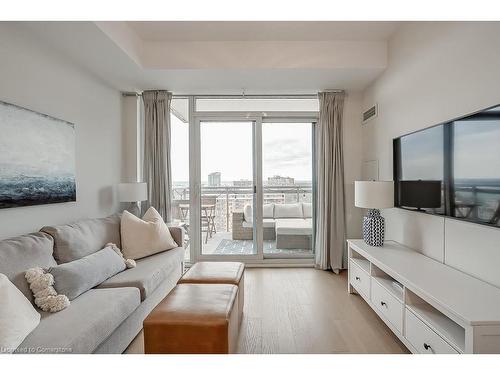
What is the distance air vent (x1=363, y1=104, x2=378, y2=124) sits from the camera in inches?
144

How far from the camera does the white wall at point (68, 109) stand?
2273 mm

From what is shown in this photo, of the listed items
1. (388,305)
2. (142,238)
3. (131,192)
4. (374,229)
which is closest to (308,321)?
(388,305)

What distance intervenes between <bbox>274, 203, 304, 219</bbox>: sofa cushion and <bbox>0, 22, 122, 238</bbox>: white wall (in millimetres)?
2229

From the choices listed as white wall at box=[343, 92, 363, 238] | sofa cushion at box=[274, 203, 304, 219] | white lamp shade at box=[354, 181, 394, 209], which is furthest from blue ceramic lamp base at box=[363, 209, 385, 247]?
sofa cushion at box=[274, 203, 304, 219]

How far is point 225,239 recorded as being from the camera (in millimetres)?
4445

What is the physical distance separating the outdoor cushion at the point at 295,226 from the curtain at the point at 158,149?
1.60 m

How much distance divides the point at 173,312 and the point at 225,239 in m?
2.63

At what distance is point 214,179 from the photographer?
14.3 feet

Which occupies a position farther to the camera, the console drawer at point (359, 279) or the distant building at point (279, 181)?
the distant building at point (279, 181)

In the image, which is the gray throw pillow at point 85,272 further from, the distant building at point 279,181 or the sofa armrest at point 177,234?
the distant building at point 279,181

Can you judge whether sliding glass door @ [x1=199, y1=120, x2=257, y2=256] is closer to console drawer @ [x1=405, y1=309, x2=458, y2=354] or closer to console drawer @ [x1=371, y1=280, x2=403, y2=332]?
console drawer @ [x1=371, y1=280, x2=403, y2=332]

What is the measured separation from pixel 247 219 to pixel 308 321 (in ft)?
6.57

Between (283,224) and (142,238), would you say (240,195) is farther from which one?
(142,238)

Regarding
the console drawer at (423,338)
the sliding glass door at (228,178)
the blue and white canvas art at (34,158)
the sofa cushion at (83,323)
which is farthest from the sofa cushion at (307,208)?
the blue and white canvas art at (34,158)
